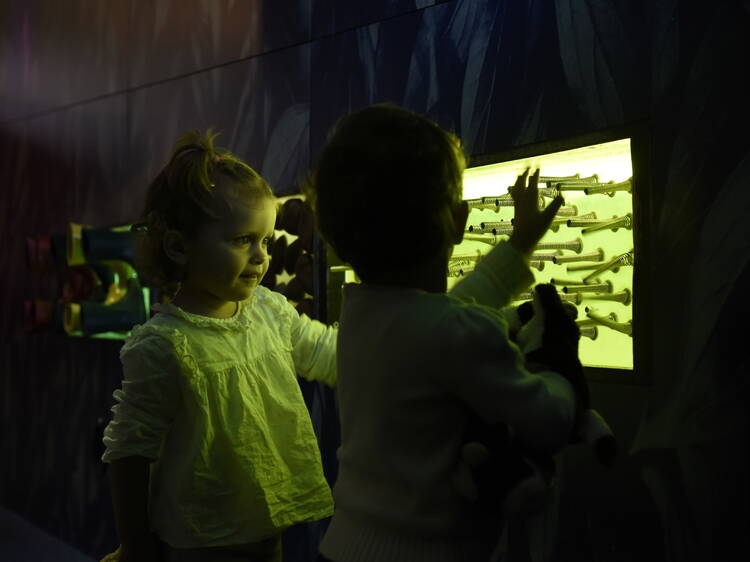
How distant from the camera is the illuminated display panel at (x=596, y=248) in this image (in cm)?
161

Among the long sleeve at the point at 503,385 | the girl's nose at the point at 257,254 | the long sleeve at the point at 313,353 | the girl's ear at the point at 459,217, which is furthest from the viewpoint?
the long sleeve at the point at 313,353

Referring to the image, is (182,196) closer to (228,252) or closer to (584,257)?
(228,252)

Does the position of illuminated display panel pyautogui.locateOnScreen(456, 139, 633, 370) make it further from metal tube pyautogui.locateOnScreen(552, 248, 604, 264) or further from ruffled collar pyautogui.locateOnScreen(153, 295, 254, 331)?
ruffled collar pyautogui.locateOnScreen(153, 295, 254, 331)

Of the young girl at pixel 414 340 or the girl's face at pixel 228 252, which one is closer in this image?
the young girl at pixel 414 340

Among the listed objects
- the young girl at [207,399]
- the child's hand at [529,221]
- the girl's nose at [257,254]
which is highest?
the child's hand at [529,221]

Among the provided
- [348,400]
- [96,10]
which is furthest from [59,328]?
[348,400]

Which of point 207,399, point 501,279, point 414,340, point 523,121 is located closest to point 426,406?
point 414,340

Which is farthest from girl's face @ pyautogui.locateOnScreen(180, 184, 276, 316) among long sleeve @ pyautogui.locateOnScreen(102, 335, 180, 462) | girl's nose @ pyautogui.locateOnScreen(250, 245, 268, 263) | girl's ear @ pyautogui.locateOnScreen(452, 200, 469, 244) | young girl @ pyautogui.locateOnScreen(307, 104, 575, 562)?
girl's ear @ pyautogui.locateOnScreen(452, 200, 469, 244)

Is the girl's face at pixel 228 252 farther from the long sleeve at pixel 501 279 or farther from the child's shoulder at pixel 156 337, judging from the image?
the long sleeve at pixel 501 279

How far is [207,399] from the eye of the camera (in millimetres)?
1365

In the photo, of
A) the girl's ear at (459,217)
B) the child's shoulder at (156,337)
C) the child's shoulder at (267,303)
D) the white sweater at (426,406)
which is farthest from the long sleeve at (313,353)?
the girl's ear at (459,217)

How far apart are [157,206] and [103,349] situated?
2040mm

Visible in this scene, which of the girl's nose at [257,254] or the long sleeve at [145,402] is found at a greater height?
the girl's nose at [257,254]

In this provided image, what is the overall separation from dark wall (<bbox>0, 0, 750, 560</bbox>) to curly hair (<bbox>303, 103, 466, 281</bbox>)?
2.32ft
